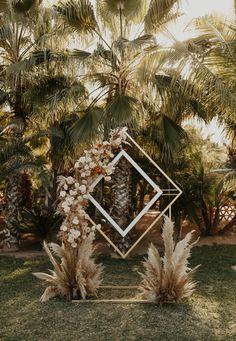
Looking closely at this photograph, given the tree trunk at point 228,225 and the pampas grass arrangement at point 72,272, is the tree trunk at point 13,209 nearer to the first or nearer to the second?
the pampas grass arrangement at point 72,272

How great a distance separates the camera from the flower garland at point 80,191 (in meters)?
6.20

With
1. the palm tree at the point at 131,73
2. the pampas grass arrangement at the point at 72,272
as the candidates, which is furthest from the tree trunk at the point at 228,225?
the pampas grass arrangement at the point at 72,272

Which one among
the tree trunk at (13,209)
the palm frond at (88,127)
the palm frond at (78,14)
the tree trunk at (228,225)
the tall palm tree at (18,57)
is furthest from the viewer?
the tree trunk at (228,225)

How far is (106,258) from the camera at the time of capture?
380 inches

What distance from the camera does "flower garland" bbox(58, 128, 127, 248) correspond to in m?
6.20

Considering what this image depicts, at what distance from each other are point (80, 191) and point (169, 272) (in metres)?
1.57

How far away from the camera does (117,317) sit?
5.55 m

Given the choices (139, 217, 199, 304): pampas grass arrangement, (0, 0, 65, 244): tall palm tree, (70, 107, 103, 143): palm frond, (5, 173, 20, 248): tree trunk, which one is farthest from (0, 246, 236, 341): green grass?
(0, 0, 65, 244): tall palm tree

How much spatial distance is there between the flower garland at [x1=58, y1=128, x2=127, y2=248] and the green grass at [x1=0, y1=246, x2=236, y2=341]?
2.99 ft

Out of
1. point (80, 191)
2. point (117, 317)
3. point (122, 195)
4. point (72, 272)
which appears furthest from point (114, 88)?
point (117, 317)

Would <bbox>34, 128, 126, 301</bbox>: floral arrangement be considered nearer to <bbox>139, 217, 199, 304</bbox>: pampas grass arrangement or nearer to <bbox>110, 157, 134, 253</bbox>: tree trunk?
<bbox>139, 217, 199, 304</bbox>: pampas grass arrangement

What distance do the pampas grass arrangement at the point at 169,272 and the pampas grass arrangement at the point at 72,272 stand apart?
83cm

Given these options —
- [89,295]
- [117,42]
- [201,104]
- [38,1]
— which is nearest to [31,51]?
[38,1]

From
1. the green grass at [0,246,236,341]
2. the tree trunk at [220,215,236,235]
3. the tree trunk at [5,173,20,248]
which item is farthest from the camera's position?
the tree trunk at [220,215,236,235]
